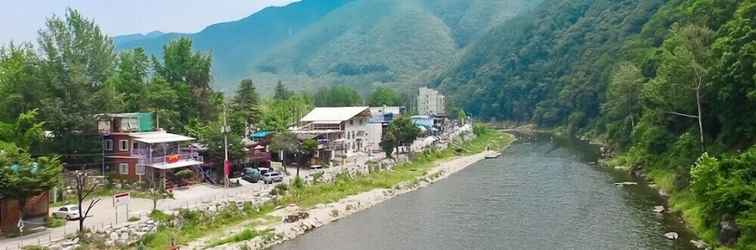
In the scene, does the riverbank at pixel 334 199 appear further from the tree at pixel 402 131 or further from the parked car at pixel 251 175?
the parked car at pixel 251 175

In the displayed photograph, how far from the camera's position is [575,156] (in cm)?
6825

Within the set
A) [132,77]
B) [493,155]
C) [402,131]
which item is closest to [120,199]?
[132,77]

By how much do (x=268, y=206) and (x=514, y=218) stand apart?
13157 millimetres

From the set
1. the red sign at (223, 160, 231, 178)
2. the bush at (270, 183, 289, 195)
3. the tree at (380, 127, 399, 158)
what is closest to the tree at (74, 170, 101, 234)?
the red sign at (223, 160, 231, 178)

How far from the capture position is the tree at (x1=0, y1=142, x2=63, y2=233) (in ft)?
81.1

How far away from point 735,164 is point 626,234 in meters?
6.49

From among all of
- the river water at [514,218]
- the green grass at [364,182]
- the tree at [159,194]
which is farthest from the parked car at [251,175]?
the river water at [514,218]

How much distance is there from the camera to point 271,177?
135 ft

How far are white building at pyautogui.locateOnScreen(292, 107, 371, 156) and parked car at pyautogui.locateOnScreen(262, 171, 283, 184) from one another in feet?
40.2

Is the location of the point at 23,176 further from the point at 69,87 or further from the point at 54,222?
the point at 69,87

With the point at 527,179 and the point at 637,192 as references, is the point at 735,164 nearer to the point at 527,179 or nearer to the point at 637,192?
the point at 637,192

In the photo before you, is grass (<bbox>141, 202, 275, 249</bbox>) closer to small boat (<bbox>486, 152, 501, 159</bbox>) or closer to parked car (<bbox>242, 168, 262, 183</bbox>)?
parked car (<bbox>242, 168, 262, 183</bbox>)

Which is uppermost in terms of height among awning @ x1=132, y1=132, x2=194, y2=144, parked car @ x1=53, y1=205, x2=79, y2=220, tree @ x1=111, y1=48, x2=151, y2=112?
tree @ x1=111, y1=48, x2=151, y2=112

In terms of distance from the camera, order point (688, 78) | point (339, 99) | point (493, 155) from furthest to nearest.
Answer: point (339, 99) < point (493, 155) < point (688, 78)
